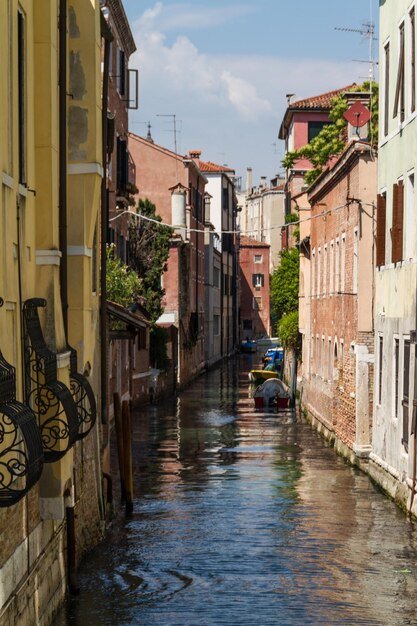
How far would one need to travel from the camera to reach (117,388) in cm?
3466

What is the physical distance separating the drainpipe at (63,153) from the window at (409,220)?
875 cm

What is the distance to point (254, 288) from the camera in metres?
115

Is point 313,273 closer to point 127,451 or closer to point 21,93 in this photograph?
point 127,451

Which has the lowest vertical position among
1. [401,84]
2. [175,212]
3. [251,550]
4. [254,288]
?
[251,550]

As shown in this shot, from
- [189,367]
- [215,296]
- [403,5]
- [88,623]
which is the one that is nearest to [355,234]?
[403,5]

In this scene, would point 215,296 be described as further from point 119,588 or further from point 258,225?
point 119,588

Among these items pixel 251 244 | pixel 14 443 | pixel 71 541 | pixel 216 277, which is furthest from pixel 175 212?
pixel 251 244

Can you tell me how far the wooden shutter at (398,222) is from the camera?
70.0 feet

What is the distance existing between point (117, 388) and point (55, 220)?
2256 cm

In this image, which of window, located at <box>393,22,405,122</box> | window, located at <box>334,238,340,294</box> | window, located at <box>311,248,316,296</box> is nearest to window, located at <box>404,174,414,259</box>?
window, located at <box>393,22,405,122</box>

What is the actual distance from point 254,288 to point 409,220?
94.3 meters

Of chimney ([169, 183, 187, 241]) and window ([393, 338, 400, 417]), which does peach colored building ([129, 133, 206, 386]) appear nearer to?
chimney ([169, 183, 187, 241])

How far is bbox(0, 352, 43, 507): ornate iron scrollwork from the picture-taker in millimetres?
8984

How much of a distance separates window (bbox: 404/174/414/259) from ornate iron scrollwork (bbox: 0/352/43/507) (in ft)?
39.3
